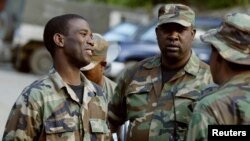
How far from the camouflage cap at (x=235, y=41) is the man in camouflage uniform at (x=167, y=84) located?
1.28 meters

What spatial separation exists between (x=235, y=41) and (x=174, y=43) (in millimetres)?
1402

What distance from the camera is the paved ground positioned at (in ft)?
41.8

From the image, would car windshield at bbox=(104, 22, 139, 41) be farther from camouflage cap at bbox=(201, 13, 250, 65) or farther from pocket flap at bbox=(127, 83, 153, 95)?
camouflage cap at bbox=(201, 13, 250, 65)

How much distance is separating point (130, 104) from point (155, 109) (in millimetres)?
221

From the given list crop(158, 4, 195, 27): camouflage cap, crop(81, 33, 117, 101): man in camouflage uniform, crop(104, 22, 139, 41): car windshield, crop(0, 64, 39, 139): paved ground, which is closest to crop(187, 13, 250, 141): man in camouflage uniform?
crop(158, 4, 195, 27): camouflage cap

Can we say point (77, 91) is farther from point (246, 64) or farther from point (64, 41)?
point (246, 64)

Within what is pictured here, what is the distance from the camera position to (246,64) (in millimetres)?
3277

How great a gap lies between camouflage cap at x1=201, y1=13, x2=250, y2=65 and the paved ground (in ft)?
25.3

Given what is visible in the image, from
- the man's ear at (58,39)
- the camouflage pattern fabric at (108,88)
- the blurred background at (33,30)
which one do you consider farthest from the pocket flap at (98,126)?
the blurred background at (33,30)

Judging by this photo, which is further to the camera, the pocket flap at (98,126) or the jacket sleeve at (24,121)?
the pocket flap at (98,126)

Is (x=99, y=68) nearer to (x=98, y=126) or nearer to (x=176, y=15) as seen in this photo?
(x=176, y=15)

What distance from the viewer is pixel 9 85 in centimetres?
1705

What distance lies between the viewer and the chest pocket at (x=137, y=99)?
4.75 meters

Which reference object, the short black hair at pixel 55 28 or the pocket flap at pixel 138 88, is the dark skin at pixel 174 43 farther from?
the short black hair at pixel 55 28
